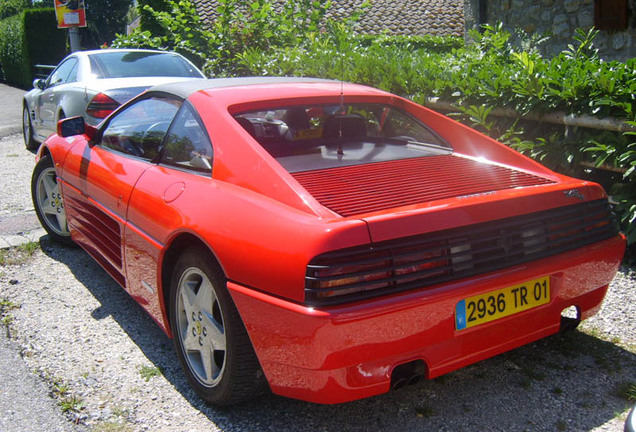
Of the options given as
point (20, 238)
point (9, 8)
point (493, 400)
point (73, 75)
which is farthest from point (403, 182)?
point (9, 8)

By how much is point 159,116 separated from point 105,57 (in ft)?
18.5

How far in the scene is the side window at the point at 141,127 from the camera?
363 cm

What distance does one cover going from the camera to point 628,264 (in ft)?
14.6

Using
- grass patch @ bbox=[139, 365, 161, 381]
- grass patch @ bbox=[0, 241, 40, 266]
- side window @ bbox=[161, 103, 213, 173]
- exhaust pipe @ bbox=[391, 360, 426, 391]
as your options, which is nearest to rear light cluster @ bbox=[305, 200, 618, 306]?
exhaust pipe @ bbox=[391, 360, 426, 391]

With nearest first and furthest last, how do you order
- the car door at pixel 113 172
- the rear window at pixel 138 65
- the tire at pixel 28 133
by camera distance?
the car door at pixel 113 172, the rear window at pixel 138 65, the tire at pixel 28 133

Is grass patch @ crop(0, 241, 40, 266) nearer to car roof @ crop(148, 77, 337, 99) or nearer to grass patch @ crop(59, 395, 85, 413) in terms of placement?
car roof @ crop(148, 77, 337, 99)

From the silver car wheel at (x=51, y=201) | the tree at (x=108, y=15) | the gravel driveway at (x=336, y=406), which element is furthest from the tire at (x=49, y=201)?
the tree at (x=108, y=15)

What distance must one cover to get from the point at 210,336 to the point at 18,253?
9.95 ft

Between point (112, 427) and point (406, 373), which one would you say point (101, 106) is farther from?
point (406, 373)

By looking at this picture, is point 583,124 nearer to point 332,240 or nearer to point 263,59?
point 332,240

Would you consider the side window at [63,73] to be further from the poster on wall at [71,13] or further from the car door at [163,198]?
the car door at [163,198]

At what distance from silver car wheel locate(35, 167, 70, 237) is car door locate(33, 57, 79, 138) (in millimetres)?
3692

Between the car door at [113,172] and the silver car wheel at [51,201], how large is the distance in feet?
2.21

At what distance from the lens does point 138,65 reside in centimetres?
862
